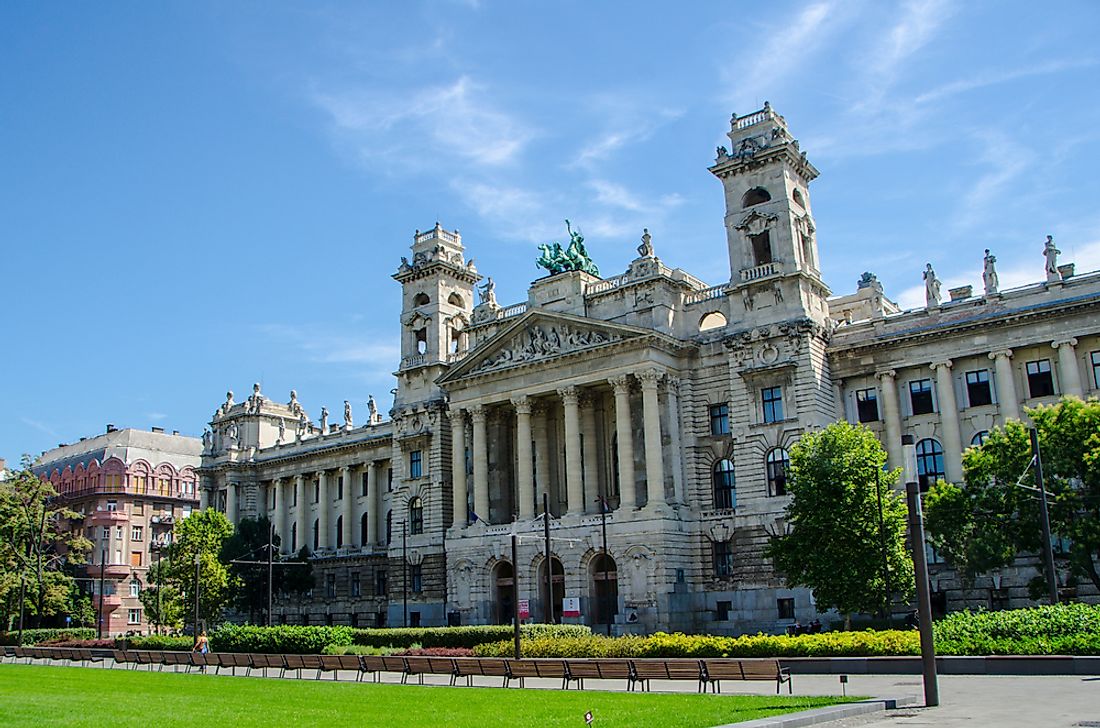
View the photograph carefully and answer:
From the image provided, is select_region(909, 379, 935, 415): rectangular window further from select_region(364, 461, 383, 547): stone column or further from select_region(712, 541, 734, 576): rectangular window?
select_region(364, 461, 383, 547): stone column

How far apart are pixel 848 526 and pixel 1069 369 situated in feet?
57.3

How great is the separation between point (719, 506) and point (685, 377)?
837cm

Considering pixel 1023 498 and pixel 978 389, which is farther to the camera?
pixel 978 389

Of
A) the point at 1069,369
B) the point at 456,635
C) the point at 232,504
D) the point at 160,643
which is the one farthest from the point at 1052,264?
the point at 232,504

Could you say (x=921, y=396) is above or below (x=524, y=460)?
above

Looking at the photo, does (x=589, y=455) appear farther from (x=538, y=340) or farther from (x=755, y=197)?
(x=755, y=197)

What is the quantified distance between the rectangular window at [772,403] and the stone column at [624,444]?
27.3ft

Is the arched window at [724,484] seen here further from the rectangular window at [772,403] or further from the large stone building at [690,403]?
the rectangular window at [772,403]

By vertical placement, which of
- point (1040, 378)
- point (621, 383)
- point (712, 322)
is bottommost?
point (1040, 378)

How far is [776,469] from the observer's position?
62.1 metres

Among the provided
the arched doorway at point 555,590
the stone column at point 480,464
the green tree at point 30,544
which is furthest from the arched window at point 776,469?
the green tree at point 30,544

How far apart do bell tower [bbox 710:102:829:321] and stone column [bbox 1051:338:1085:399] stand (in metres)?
13.8

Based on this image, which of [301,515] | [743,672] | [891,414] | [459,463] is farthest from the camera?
[301,515]

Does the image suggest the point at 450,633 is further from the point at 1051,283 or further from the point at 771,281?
the point at 1051,283
